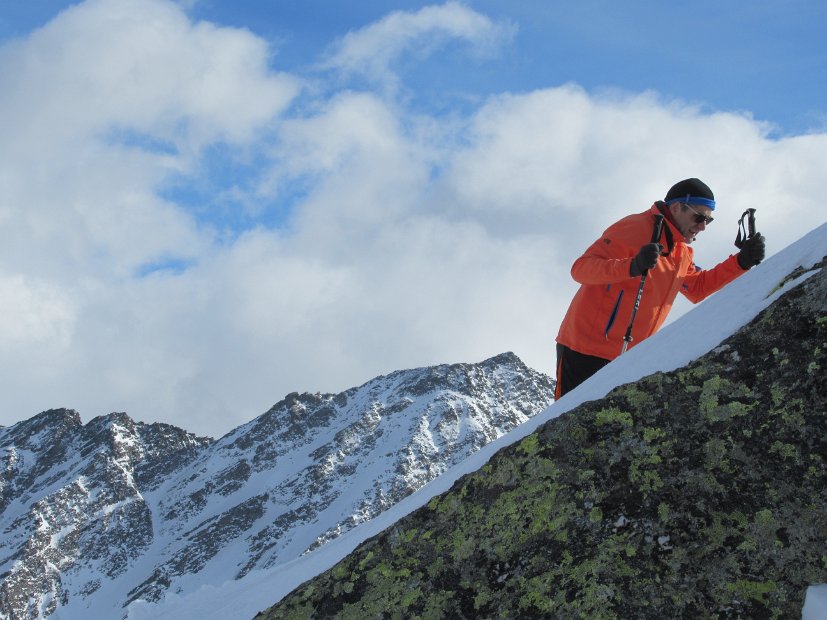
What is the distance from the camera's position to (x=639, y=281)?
7.02 metres

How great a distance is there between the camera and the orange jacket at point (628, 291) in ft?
22.4

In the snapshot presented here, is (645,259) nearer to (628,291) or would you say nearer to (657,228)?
(657,228)

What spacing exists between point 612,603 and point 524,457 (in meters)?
0.74

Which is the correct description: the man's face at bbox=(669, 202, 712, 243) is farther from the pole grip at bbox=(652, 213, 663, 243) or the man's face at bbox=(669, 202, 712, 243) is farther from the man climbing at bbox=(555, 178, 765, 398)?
the pole grip at bbox=(652, 213, 663, 243)

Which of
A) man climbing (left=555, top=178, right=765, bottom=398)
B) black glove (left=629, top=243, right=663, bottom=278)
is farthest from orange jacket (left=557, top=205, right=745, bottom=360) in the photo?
black glove (left=629, top=243, right=663, bottom=278)

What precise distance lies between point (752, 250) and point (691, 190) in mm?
773

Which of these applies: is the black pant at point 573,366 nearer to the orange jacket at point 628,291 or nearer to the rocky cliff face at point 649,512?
the orange jacket at point 628,291

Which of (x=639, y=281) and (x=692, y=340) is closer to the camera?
(x=692, y=340)

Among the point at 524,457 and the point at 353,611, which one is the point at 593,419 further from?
the point at 353,611

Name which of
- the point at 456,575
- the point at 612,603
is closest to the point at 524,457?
the point at 456,575

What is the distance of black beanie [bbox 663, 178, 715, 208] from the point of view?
6.80m

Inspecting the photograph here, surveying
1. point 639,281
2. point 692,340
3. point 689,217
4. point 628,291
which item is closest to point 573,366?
point 628,291

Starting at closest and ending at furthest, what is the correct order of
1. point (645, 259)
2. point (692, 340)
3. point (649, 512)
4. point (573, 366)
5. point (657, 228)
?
1. point (649, 512)
2. point (692, 340)
3. point (645, 259)
4. point (657, 228)
5. point (573, 366)

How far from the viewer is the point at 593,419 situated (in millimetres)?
2951
